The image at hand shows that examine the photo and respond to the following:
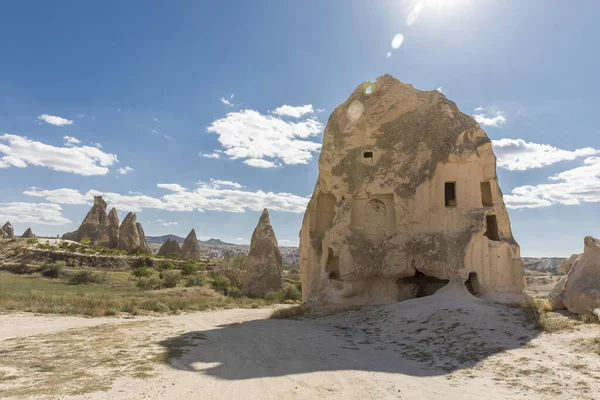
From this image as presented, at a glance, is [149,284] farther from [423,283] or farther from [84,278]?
[423,283]

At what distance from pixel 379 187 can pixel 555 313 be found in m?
7.15

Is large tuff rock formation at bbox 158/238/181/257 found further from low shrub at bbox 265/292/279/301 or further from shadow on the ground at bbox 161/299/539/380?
shadow on the ground at bbox 161/299/539/380

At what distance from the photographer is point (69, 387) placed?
15.7 feet

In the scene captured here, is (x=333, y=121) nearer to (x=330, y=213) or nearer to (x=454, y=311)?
(x=330, y=213)

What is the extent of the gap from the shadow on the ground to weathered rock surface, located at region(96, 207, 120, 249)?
4593cm

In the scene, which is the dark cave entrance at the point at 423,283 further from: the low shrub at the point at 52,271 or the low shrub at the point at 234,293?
the low shrub at the point at 52,271

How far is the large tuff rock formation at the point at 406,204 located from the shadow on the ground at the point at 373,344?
249cm

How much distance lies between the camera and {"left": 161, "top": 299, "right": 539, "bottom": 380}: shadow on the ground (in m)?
6.13

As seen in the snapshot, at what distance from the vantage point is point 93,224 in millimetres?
52344

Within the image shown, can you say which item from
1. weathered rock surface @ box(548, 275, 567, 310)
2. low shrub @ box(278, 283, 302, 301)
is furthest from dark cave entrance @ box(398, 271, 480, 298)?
low shrub @ box(278, 283, 302, 301)

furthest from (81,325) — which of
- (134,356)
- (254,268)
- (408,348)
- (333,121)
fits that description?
(254,268)

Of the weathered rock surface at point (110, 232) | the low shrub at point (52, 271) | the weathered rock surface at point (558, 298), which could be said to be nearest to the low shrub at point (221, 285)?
the low shrub at point (52, 271)

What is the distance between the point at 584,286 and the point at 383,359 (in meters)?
4.42

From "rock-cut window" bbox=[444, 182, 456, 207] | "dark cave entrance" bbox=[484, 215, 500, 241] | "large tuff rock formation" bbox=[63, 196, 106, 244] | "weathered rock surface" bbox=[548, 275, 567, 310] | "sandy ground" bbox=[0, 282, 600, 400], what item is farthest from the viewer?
"large tuff rock formation" bbox=[63, 196, 106, 244]
